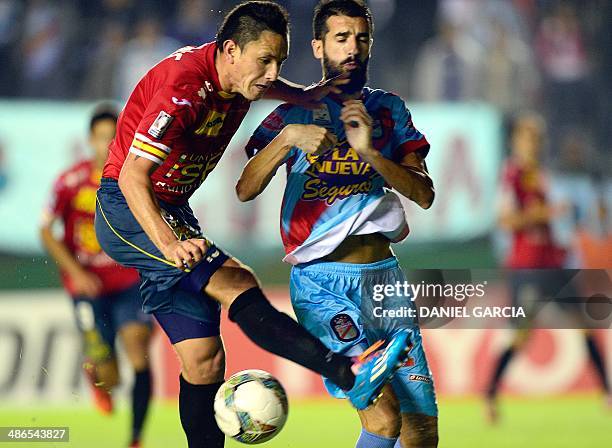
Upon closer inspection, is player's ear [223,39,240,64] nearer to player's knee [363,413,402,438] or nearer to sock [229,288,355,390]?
sock [229,288,355,390]

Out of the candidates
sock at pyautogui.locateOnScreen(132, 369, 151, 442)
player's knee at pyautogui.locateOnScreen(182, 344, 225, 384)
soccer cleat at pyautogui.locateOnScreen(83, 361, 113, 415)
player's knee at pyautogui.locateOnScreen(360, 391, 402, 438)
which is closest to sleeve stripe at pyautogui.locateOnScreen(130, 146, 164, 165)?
player's knee at pyautogui.locateOnScreen(182, 344, 225, 384)

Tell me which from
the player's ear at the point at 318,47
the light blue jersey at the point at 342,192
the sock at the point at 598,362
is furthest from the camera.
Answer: the sock at the point at 598,362

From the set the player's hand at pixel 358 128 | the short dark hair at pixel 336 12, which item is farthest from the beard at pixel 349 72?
the player's hand at pixel 358 128

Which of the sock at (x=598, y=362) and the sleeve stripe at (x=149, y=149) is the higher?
the sleeve stripe at (x=149, y=149)

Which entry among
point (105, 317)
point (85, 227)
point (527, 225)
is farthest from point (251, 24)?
point (527, 225)

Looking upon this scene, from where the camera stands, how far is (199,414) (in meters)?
3.64

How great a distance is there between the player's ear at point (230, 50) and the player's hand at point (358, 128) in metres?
0.49


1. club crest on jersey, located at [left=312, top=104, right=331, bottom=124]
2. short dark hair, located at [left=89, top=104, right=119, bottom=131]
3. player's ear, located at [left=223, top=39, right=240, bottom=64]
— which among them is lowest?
club crest on jersey, located at [left=312, top=104, right=331, bottom=124]

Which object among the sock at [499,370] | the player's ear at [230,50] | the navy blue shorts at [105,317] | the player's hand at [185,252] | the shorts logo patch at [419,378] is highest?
the player's ear at [230,50]

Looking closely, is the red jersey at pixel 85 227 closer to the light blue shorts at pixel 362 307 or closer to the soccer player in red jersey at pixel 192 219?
the soccer player in red jersey at pixel 192 219

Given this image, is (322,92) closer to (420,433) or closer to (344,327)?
(344,327)

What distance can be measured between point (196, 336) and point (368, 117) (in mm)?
1013

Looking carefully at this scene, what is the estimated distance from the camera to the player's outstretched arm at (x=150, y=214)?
10.4 ft

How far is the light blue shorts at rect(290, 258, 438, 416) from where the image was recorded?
3611 millimetres
